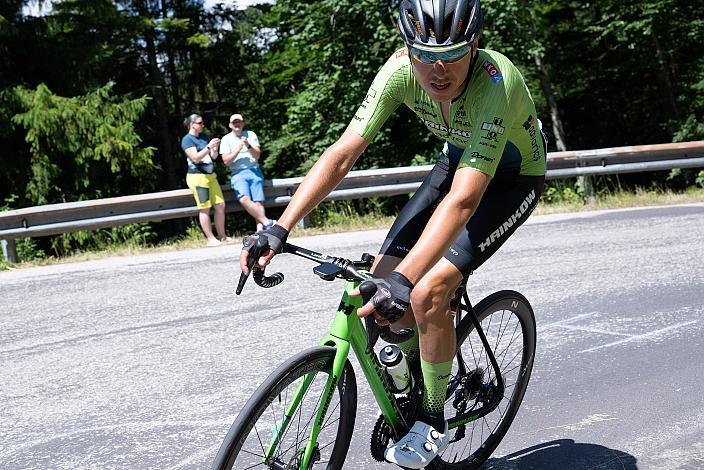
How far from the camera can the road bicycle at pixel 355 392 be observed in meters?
3.13

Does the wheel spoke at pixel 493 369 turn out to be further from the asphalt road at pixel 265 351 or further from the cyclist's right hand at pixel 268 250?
the cyclist's right hand at pixel 268 250

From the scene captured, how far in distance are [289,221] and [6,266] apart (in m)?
8.27

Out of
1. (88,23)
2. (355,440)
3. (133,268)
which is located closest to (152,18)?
(88,23)

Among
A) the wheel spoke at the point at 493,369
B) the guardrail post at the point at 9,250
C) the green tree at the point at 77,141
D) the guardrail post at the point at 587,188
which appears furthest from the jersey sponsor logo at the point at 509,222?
the green tree at the point at 77,141

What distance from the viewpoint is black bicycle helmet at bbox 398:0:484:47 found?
11.2 feet

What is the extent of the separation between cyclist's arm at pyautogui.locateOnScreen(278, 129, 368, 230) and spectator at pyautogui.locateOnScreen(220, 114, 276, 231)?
25.6 ft

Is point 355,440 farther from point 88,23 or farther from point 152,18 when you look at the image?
point 152,18

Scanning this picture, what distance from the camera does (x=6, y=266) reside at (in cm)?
1061

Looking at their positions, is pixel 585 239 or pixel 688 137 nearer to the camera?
pixel 585 239

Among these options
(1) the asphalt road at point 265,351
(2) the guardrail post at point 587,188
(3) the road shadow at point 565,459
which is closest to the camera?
(3) the road shadow at point 565,459

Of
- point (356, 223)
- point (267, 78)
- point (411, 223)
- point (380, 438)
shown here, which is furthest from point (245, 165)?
point (267, 78)

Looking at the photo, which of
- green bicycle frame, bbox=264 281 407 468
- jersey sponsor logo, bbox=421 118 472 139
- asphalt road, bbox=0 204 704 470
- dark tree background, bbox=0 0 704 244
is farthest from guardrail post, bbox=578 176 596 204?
green bicycle frame, bbox=264 281 407 468

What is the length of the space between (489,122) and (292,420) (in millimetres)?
1449

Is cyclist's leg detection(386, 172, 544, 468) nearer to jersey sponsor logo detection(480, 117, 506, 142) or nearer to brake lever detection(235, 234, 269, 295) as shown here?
jersey sponsor logo detection(480, 117, 506, 142)
